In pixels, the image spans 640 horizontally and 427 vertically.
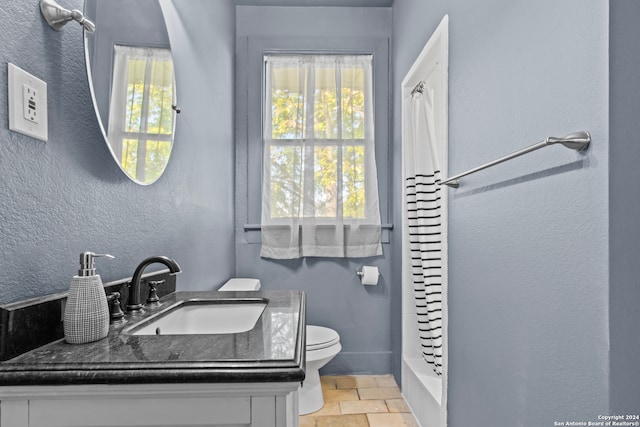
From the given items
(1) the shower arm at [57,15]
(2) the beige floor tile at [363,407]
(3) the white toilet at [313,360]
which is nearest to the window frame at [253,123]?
(3) the white toilet at [313,360]

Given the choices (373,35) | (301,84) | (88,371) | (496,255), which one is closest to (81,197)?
(88,371)

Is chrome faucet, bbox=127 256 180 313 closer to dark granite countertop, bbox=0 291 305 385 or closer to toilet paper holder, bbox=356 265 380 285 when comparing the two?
dark granite countertop, bbox=0 291 305 385

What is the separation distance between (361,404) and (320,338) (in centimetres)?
42

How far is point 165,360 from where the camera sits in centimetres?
69

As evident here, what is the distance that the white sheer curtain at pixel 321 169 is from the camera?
8.77ft

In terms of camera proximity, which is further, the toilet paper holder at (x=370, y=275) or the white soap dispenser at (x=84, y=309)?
the toilet paper holder at (x=370, y=275)

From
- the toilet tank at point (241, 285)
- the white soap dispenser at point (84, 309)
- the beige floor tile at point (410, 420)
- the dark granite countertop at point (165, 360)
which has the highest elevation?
the white soap dispenser at point (84, 309)

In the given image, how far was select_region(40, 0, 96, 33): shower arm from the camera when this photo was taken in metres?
0.88

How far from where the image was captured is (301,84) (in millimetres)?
2705

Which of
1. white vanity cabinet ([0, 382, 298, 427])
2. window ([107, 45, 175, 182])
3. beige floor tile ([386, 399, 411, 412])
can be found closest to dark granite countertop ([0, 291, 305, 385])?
white vanity cabinet ([0, 382, 298, 427])

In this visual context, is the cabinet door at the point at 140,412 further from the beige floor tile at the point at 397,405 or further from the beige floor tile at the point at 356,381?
the beige floor tile at the point at 356,381

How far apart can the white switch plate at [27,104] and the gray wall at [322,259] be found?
188cm
